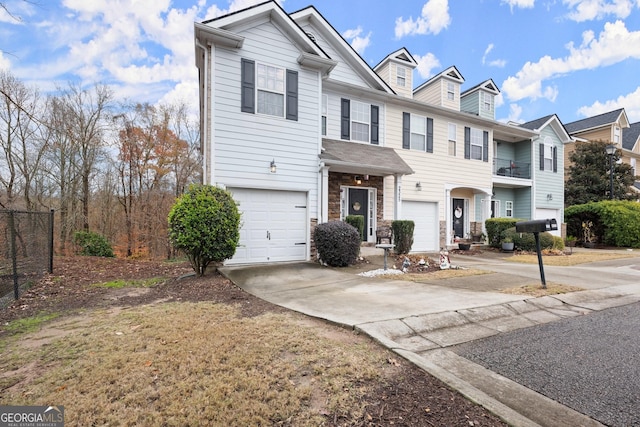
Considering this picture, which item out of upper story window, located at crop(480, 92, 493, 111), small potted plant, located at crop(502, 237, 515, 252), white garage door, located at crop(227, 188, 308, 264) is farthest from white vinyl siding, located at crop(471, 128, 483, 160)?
white garage door, located at crop(227, 188, 308, 264)

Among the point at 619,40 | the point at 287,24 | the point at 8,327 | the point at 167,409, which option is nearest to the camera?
the point at 167,409

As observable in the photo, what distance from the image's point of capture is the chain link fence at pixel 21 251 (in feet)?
17.0

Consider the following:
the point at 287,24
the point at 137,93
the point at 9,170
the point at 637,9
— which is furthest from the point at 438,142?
the point at 9,170

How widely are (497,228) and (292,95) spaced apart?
10647mm

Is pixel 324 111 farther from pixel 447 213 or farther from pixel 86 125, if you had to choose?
pixel 86 125

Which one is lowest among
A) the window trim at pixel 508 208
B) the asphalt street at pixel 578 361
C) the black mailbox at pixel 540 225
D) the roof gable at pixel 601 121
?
the asphalt street at pixel 578 361

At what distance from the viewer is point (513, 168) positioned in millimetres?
16297

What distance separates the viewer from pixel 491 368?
279 cm

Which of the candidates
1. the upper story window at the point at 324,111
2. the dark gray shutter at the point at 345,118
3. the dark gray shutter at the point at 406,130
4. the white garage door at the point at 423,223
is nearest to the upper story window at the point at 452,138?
the dark gray shutter at the point at 406,130

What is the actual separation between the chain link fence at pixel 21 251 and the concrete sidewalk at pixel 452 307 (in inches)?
145

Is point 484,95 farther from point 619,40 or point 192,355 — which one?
point 192,355

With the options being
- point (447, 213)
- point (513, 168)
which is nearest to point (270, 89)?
point (447, 213)

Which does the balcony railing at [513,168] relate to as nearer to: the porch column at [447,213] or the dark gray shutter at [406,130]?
the porch column at [447,213]

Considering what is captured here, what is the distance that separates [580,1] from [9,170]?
26962 millimetres
